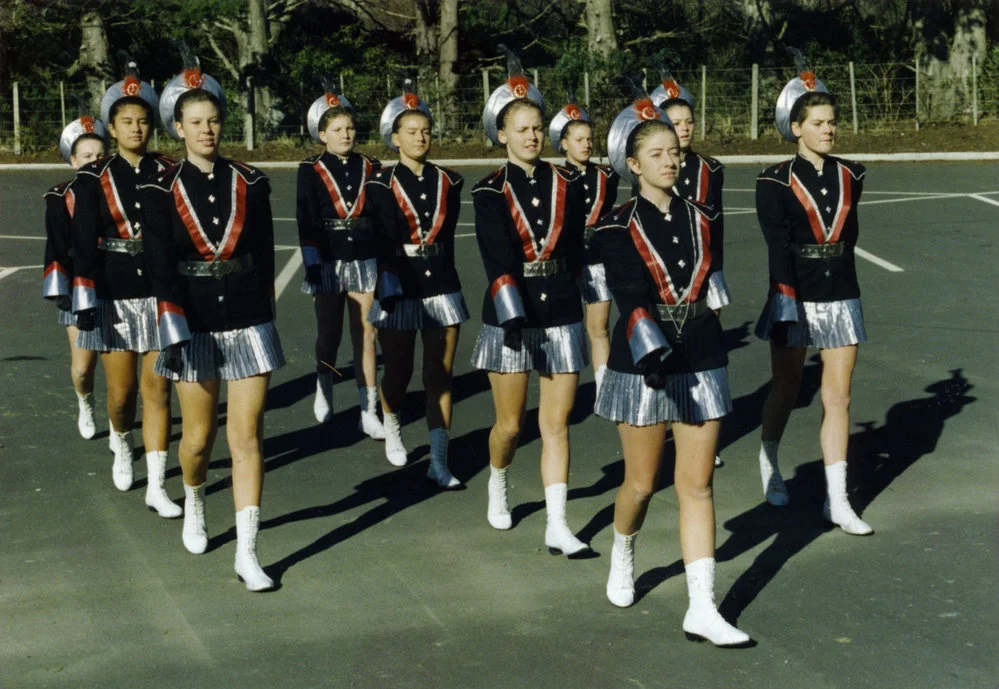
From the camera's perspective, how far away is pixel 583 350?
7.04 m

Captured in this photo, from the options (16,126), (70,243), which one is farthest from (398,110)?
(16,126)

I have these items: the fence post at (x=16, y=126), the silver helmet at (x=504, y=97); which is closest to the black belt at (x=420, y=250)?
the silver helmet at (x=504, y=97)

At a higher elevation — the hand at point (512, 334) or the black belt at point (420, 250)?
the black belt at point (420, 250)

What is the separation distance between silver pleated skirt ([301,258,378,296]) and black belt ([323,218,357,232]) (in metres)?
0.23

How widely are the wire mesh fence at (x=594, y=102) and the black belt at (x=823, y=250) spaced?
22.9 metres

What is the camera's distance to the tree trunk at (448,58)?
35.8m

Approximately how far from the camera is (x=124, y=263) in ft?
25.5

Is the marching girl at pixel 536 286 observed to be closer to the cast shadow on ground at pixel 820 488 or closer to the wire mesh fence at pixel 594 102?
the cast shadow on ground at pixel 820 488

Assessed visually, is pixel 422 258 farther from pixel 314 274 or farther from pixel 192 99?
pixel 192 99

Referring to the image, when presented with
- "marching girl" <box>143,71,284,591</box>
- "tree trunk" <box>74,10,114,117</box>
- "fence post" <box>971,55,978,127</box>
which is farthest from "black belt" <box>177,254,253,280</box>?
"tree trunk" <box>74,10,114,117</box>

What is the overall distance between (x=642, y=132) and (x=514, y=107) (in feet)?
4.33

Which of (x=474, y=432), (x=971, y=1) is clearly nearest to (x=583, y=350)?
(x=474, y=432)

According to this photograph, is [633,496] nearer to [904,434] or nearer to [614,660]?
[614,660]

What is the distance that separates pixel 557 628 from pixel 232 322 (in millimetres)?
2019
